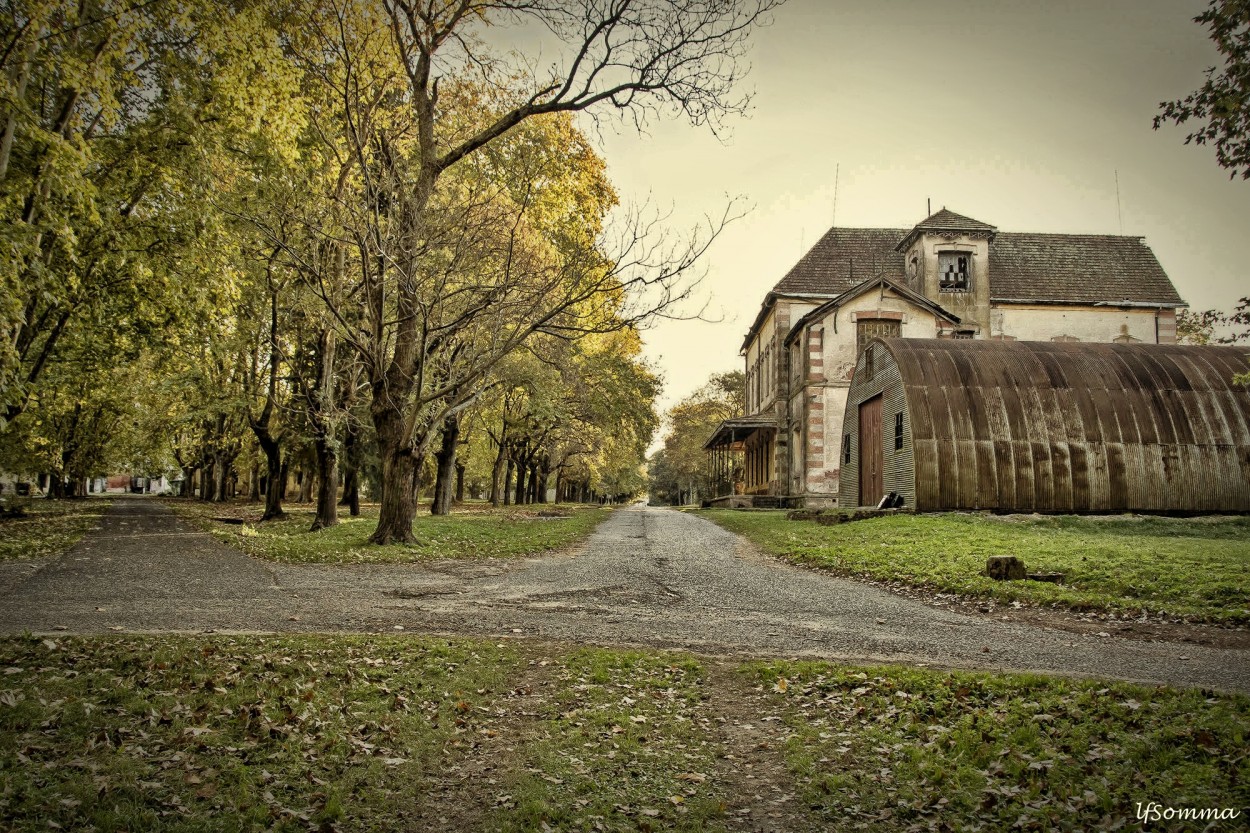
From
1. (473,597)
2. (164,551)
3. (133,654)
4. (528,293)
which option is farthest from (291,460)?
(133,654)

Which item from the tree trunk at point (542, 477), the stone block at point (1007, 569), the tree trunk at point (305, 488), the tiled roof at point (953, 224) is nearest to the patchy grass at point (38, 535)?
the stone block at point (1007, 569)

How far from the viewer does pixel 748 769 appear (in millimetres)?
4664

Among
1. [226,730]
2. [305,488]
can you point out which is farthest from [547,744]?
[305,488]

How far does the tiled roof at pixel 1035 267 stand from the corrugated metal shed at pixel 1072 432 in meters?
16.6

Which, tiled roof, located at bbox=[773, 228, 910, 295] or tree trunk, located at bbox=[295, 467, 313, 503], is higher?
tiled roof, located at bbox=[773, 228, 910, 295]

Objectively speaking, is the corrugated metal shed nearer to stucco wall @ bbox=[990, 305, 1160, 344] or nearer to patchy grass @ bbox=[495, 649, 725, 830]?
stucco wall @ bbox=[990, 305, 1160, 344]

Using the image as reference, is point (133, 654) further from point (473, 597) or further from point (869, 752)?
point (869, 752)

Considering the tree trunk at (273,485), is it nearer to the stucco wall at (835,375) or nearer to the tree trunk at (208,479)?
the stucco wall at (835,375)

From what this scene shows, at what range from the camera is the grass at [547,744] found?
3926 millimetres

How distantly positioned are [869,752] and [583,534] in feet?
57.1

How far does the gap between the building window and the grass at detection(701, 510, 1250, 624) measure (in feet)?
68.4

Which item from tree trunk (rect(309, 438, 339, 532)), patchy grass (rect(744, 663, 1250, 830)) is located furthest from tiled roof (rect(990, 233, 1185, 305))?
patchy grass (rect(744, 663, 1250, 830))

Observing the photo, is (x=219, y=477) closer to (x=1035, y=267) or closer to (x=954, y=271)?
(x=954, y=271)

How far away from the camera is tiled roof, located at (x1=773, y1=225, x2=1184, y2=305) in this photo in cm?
3872
